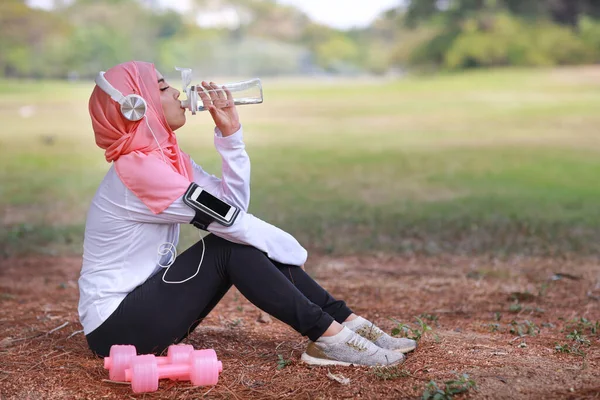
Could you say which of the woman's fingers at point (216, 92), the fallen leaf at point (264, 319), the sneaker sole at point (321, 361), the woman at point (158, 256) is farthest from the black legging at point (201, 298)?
the fallen leaf at point (264, 319)

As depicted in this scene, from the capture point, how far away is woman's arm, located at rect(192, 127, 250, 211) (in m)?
3.40

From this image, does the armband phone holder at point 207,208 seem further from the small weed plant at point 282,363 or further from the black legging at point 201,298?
the small weed plant at point 282,363

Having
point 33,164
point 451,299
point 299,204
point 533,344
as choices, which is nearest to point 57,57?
point 33,164

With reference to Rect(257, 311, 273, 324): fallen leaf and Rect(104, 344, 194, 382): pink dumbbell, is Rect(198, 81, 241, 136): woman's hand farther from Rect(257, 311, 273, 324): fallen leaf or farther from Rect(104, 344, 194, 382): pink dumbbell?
Rect(257, 311, 273, 324): fallen leaf

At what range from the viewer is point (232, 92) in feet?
11.3

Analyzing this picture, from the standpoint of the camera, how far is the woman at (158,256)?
10.5 feet

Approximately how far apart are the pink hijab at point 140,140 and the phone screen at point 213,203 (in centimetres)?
8

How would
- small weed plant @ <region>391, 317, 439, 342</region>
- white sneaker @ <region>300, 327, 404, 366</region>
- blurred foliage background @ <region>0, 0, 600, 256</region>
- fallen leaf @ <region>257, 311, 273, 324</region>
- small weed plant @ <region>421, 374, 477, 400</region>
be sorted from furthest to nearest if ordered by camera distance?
blurred foliage background @ <region>0, 0, 600, 256</region> → fallen leaf @ <region>257, 311, 273, 324</region> → small weed plant @ <region>391, 317, 439, 342</region> → white sneaker @ <region>300, 327, 404, 366</region> → small weed plant @ <region>421, 374, 477, 400</region>

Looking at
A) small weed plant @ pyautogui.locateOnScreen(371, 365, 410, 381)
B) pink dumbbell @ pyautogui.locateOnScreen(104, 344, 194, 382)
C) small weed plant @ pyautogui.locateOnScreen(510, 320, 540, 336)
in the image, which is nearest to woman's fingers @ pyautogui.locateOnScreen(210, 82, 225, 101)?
pink dumbbell @ pyautogui.locateOnScreen(104, 344, 194, 382)

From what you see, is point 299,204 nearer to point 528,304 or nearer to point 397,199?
point 397,199

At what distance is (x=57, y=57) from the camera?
19.2 meters

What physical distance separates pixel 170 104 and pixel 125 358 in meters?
1.00

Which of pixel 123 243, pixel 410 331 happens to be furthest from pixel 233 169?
pixel 410 331

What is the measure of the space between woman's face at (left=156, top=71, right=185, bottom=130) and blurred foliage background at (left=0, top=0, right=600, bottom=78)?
16.0m
